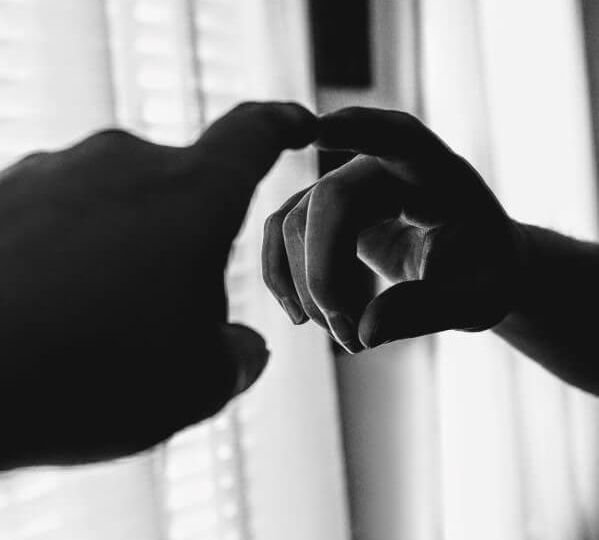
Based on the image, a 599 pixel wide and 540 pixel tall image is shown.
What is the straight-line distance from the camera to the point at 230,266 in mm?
1267

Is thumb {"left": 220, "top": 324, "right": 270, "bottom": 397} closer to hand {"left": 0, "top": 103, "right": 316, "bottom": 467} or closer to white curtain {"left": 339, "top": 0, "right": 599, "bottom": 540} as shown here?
hand {"left": 0, "top": 103, "right": 316, "bottom": 467}

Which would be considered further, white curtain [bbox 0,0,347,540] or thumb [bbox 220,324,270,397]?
white curtain [bbox 0,0,347,540]

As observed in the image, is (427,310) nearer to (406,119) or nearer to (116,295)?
(406,119)

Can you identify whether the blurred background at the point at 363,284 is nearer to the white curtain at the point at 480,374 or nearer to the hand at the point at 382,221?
the white curtain at the point at 480,374

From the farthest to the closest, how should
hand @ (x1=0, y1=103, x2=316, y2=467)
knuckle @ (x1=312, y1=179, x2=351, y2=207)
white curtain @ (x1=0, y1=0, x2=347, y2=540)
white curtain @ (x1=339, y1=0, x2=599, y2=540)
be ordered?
white curtain @ (x1=339, y1=0, x2=599, y2=540) → white curtain @ (x1=0, y1=0, x2=347, y2=540) → knuckle @ (x1=312, y1=179, x2=351, y2=207) → hand @ (x1=0, y1=103, x2=316, y2=467)

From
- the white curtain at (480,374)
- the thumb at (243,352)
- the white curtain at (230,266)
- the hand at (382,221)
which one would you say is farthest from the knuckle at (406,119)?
the white curtain at (480,374)

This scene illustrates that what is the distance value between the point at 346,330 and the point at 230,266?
31.0 inches

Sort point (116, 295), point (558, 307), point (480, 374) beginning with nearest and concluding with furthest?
1. point (116, 295)
2. point (558, 307)
3. point (480, 374)

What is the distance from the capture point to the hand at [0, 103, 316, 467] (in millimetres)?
298

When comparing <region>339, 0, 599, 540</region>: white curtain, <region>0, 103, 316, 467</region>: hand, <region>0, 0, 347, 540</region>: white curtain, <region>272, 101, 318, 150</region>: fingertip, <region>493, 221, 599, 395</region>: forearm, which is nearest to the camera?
<region>0, 103, 316, 467</region>: hand

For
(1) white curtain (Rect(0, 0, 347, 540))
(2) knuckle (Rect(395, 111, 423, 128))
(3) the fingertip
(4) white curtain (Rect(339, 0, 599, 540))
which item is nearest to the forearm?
(2) knuckle (Rect(395, 111, 423, 128))

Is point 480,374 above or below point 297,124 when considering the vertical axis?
below

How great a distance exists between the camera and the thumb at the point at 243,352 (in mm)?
353

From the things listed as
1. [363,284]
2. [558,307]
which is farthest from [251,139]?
[363,284]
